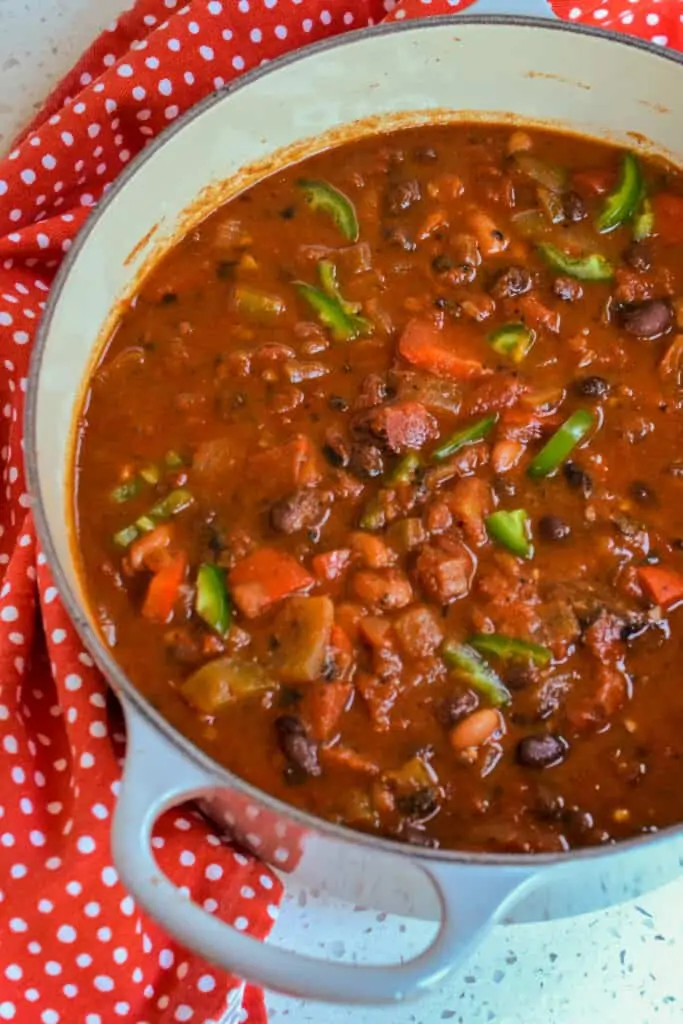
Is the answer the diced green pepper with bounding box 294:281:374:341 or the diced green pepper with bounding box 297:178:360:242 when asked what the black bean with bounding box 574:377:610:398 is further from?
the diced green pepper with bounding box 297:178:360:242

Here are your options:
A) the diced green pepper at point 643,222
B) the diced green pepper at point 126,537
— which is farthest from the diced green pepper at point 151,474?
the diced green pepper at point 643,222

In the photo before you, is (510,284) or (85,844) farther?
(510,284)

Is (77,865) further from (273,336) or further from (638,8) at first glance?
(638,8)

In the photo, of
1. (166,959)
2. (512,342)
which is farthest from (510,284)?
(166,959)

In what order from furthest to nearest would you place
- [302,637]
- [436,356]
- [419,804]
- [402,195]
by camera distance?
[402,195] → [436,356] → [302,637] → [419,804]

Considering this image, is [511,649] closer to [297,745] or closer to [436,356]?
[297,745]

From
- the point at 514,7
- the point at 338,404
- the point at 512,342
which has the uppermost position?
the point at 514,7

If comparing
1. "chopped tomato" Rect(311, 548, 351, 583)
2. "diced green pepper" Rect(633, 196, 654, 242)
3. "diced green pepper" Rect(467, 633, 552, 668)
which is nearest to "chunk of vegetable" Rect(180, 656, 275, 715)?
"chopped tomato" Rect(311, 548, 351, 583)
